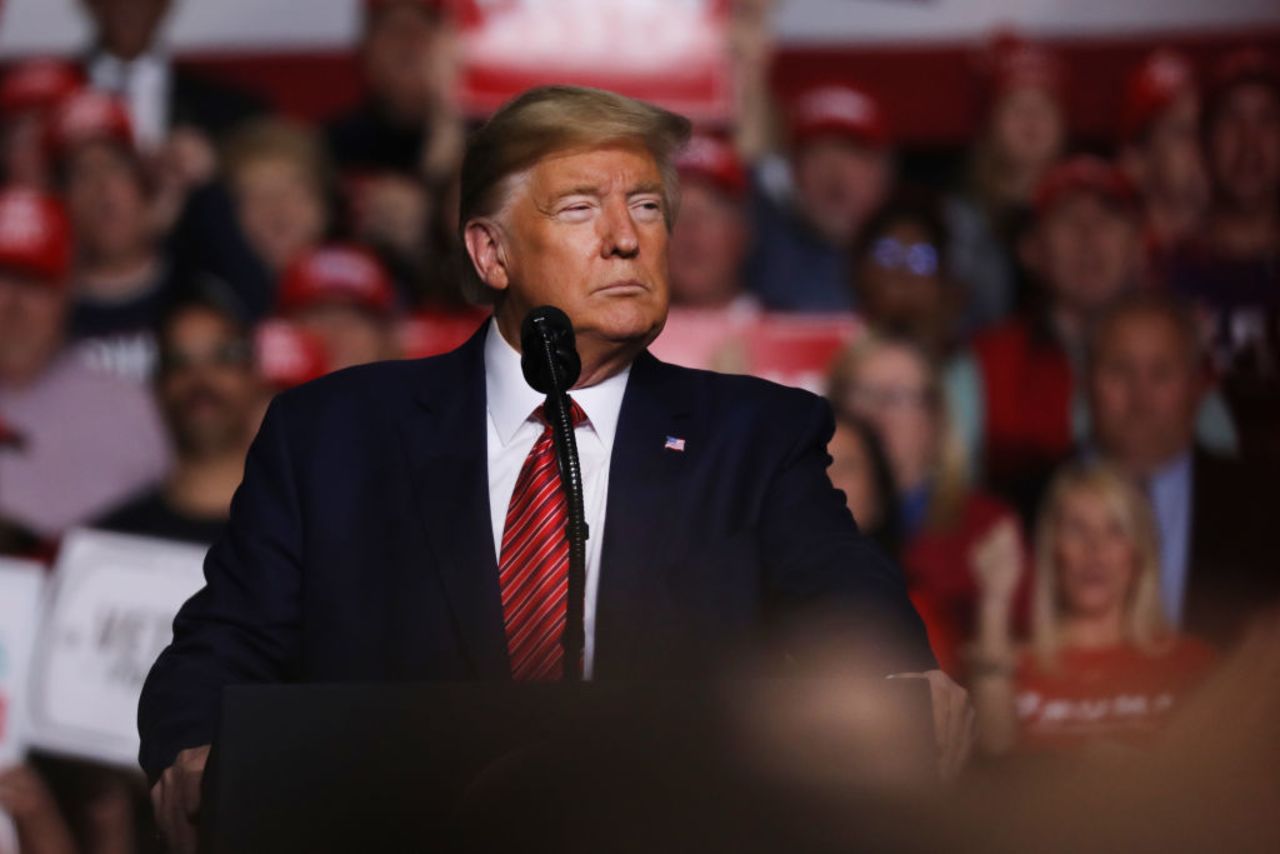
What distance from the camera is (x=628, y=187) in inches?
72.8

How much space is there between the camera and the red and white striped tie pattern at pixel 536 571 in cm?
175

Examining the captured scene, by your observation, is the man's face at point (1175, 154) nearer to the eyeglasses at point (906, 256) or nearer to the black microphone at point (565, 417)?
the eyeglasses at point (906, 256)

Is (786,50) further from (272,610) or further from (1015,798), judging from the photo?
(1015,798)

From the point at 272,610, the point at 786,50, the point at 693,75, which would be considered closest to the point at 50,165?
the point at 693,75

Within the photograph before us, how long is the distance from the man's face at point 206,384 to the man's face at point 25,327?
34 centimetres

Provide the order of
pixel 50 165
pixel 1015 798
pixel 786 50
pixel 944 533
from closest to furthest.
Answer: pixel 1015 798
pixel 944 533
pixel 50 165
pixel 786 50

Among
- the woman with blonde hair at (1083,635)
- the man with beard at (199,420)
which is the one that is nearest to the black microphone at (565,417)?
the woman with blonde hair at (1083,635)

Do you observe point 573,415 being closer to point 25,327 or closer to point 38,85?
point 25,327

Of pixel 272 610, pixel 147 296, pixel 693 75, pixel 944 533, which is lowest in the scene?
pixel 944 533

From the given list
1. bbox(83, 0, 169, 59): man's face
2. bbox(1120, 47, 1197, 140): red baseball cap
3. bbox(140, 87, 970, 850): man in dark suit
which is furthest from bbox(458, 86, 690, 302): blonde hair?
bbox(83, 0, 169, 59): man's face

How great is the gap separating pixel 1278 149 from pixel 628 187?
321 cm

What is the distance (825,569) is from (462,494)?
14.6 inches

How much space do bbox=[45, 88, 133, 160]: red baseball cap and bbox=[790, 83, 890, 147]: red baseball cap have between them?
184 cm

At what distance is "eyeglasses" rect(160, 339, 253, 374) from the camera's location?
454 cm
